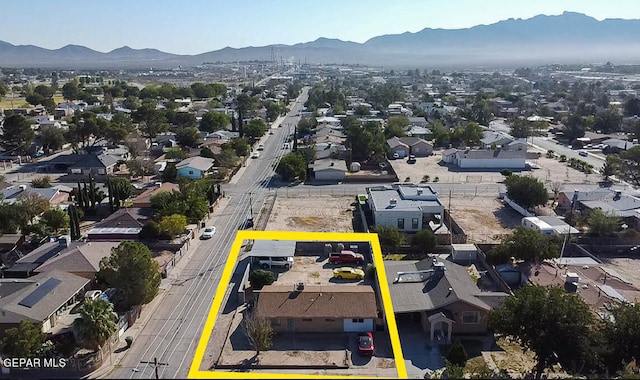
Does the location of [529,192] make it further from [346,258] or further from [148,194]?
[148,194]

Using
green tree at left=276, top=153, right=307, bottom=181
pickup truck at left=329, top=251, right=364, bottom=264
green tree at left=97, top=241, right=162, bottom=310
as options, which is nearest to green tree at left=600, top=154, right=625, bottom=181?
green tree at left=276, top=153, right=307, bottom=181

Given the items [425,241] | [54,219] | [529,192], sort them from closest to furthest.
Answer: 1. [425,241]
2. [54,219]
3. [529,192]

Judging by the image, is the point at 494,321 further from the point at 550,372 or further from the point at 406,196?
the point at 406,196

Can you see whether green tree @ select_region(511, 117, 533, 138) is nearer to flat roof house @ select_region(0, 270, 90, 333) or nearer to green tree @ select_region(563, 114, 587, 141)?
green tree @ select_region(563, 114, 587, 141)

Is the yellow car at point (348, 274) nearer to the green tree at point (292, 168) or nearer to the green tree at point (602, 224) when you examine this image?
the green tree at point (602, 224)

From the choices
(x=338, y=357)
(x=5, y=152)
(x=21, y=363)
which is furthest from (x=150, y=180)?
(x=338, y=357)

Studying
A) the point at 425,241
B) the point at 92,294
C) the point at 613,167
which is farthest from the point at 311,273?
the point at 613,167
